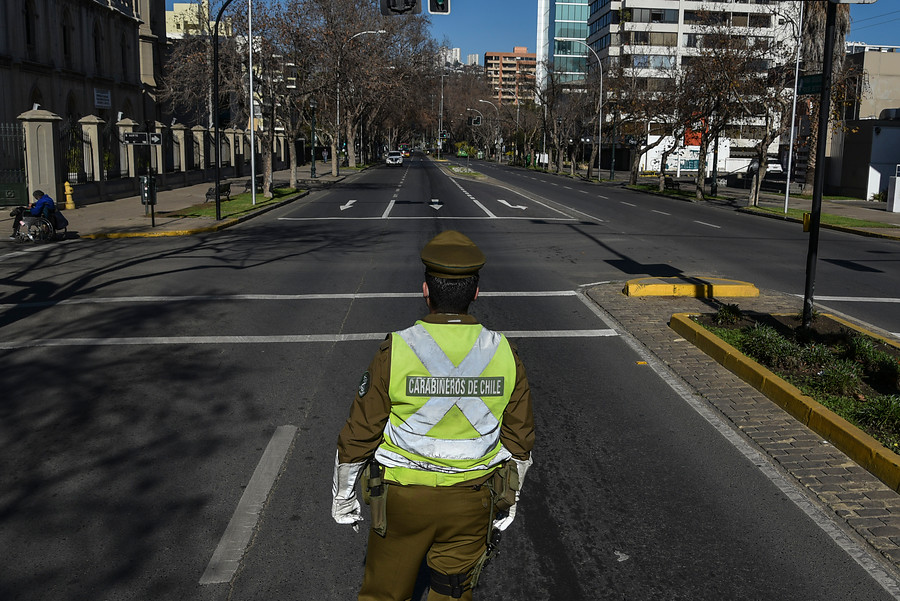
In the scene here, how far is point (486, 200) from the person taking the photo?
33.9m

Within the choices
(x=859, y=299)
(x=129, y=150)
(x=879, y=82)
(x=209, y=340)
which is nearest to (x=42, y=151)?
(x=129, y=150)

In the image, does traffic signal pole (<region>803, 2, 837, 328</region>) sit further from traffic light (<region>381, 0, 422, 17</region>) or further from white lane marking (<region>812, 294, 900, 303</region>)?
traffic light (<region>381, 0, 422, 17</region>)

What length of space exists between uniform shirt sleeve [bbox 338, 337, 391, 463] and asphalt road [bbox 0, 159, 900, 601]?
4.52ft

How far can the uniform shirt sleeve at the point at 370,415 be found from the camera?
291 centimetres

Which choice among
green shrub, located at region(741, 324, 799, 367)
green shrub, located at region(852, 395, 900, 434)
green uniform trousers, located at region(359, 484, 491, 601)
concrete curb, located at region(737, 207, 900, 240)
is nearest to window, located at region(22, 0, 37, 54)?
concrete curb, located at region(737, 207, 900, 240)

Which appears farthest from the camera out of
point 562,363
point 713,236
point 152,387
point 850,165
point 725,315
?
point 850,165

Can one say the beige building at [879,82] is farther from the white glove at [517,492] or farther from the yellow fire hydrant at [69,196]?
the white glove at [517,492]

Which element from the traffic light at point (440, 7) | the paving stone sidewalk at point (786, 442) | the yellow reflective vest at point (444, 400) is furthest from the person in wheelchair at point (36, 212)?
the yellow reflective vest at point (444, 400)

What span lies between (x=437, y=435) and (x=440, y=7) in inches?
662

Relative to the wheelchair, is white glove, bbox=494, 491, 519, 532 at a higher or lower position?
higher

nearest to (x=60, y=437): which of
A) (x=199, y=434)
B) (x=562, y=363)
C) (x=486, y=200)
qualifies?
(x=199, y=434)

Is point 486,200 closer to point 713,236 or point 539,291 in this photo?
point 713,236

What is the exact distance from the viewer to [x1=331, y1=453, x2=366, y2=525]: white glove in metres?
3.04

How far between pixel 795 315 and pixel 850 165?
3483cm
